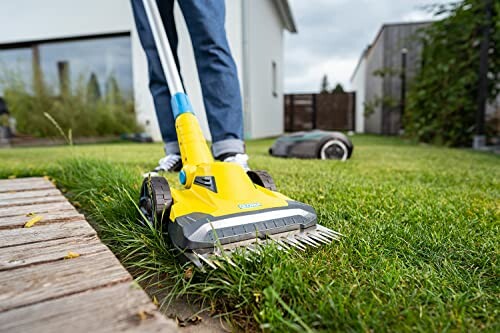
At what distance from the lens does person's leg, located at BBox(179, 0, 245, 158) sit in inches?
59.3

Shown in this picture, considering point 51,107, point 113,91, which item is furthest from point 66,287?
point 113,91

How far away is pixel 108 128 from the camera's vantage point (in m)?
6.95

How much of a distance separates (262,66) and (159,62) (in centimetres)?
615

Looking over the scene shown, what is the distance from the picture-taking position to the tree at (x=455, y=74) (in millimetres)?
4648

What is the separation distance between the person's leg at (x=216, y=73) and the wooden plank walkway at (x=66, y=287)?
765 millimetres

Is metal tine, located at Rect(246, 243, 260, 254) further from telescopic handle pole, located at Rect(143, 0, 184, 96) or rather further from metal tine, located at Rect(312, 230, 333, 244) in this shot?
telescopic handle pole, located at Rect(143, 0, 184, 96)

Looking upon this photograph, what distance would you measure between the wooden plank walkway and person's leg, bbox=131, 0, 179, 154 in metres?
1.07

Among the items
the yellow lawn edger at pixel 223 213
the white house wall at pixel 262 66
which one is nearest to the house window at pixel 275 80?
the white house wall at pixel 262 66

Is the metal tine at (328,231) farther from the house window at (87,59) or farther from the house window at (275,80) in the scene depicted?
the house window at (275,80)

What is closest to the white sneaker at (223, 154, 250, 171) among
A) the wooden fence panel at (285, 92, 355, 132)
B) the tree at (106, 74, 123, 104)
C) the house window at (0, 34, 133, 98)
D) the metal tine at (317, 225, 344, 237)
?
the metal tine at (317, 225, 344, 237)

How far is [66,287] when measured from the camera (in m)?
0.65

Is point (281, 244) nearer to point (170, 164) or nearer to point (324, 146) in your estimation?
point (170, 164)

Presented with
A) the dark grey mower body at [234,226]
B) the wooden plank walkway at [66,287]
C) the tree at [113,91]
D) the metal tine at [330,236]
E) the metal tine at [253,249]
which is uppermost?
Result: the tree at [113,91]

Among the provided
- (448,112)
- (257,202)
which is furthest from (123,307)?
(448,112)
